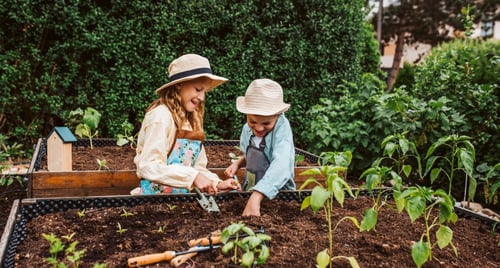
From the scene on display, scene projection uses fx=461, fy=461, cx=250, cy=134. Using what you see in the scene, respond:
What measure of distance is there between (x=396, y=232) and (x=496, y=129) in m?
2.60

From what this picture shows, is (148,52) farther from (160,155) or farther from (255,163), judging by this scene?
(160,155)

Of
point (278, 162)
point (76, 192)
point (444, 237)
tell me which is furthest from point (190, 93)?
point (444, 237)

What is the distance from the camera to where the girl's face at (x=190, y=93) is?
2.96 meters

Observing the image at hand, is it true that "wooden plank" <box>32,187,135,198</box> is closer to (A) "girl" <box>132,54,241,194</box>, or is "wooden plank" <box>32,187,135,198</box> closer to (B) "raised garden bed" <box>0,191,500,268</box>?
(A) "girl" <box>132,54,241,194</box>

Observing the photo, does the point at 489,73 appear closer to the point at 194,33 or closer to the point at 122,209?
the point at 194,33

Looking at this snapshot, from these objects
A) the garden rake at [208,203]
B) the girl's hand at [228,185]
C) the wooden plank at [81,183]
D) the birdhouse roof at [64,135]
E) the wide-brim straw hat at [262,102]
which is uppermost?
the wide-brim straw hat at [262,102]

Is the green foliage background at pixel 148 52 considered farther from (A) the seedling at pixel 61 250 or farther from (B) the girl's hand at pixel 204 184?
(A) the seedling at pixel 61 250

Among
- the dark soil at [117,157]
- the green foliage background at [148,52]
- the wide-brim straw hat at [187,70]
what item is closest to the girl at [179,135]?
the wide-brim straw hat at [187,70]

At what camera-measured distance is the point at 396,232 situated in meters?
2.34

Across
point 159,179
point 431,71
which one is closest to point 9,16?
point 159,179

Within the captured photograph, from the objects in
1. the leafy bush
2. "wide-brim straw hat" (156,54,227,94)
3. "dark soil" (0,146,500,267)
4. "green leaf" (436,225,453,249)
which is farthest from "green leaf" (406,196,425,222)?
the leafy bush

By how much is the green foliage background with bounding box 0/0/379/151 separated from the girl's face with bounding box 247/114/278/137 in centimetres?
318

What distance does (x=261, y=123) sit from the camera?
9.46ft

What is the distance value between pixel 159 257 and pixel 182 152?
1311mm
